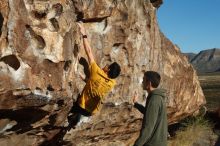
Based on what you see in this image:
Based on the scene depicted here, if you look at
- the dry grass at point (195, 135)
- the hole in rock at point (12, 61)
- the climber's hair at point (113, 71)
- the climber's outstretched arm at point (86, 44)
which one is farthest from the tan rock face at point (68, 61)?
the dry grass at point (195, 135)

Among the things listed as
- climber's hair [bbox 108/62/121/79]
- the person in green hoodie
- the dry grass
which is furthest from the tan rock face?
the dry grass

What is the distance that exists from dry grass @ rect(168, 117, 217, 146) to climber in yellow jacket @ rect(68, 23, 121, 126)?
7.27 m

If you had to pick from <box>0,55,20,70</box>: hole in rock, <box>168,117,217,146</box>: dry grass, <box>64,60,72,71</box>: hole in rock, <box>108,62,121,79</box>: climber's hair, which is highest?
<box>0,55,20,70</box>: hole in rock

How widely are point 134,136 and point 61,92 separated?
16.1 feet

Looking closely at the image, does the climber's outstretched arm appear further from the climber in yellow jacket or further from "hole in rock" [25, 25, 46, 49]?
"hole in rock" [25, 25, 46, 49]

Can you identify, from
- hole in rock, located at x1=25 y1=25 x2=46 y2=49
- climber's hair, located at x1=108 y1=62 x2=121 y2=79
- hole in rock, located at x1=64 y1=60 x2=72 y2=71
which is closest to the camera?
hole in rock, located at x1=25 y1=25 x2=46 y2=49

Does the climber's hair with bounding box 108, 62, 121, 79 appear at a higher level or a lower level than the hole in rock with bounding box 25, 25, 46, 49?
lower

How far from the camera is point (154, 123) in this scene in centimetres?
680

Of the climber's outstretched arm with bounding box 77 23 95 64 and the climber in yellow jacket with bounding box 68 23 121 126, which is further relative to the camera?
the climber's outstretched arm with bounding box 77 23 95 64

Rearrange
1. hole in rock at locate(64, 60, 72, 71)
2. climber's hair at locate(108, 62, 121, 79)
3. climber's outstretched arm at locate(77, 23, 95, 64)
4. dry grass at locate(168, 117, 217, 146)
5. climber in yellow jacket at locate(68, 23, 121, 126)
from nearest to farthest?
hole in rock at locate(64, 60, 72, 71) < climber in yellow jacket at locate(68, 23, 121, 126) < climber's outstretched arm at locate(77, 23, 95, 64) < climber's hair at locate(108, 62, 121, 79) < dry grass at locate(168, 117, 217, 146)

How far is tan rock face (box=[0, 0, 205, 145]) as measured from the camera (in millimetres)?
7012

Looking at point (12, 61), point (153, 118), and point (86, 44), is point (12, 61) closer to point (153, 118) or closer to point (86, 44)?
point (86, 44)

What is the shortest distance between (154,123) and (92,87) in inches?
73.5

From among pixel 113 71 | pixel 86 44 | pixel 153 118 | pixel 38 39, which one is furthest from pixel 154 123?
Result: pixel 86 44
